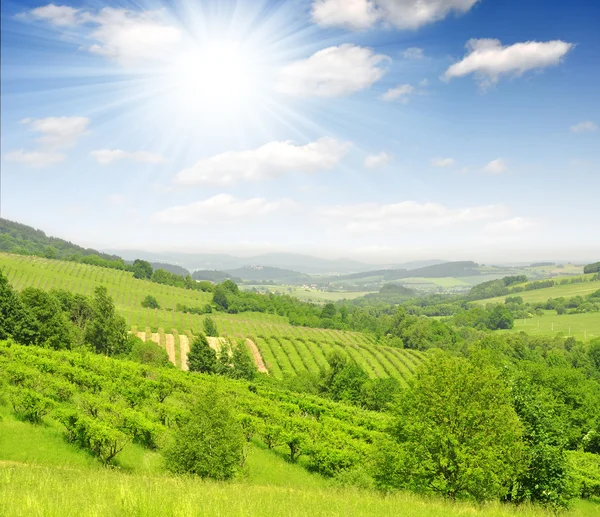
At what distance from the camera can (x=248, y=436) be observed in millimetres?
41500

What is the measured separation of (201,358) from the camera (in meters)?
85.6

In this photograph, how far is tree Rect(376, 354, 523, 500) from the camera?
21.8 m

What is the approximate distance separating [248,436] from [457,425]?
965 inches

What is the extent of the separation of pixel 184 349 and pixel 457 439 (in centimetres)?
9381

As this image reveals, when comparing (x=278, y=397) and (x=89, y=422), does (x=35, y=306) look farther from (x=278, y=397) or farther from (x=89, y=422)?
(x=89, y=422)

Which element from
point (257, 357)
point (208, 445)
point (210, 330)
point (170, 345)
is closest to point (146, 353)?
point (170, 345)

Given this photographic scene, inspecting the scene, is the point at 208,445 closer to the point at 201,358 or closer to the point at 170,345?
the point at 201,358

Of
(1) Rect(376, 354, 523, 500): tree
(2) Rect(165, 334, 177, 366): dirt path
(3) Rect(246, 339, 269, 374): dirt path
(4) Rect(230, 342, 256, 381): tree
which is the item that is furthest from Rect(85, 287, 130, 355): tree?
(1) Rect(376, 354, 523, 500): tree

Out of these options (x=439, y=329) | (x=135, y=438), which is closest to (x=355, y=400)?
(x=135, y=438)

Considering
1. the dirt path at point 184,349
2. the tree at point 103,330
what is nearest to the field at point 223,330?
the dirt path at point 184,349

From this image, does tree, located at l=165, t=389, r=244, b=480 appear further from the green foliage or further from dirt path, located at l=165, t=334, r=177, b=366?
dirt path, located at l=165, t=334, r=177, b=366

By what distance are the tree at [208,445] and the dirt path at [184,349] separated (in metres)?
70.0

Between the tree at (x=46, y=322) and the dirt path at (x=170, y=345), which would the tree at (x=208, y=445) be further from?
the dirt path at (x=170, y=345)

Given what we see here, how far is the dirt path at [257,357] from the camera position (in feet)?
349
